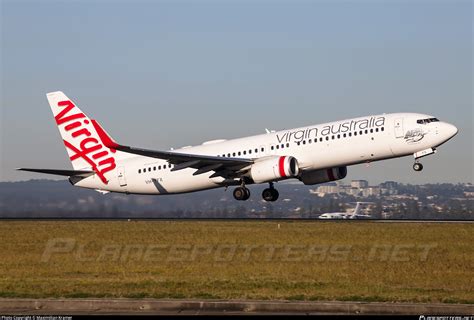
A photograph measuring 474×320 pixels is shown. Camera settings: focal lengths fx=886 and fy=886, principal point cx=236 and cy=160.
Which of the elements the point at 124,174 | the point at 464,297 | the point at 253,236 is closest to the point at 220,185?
the point at 124,174

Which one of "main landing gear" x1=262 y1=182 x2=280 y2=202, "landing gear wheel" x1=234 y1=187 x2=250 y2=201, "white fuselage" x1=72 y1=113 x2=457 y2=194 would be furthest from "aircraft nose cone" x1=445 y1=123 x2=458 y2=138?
"landing gear wheel" x1=234 y1=187 x2=250 y2=201

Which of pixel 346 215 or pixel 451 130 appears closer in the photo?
pixel 451 130

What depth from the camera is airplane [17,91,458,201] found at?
153 feet

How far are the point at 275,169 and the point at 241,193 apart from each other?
12.0 ft

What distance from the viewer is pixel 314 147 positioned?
48188 mm

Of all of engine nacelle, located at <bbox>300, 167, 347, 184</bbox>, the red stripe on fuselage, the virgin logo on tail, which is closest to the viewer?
the red stripe on fuselage

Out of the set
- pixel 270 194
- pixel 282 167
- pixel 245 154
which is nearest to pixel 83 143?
pixel 245 154

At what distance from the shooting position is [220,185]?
52.4m

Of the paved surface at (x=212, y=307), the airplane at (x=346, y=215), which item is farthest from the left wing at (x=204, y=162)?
the paved surface at (x=212, y=307)

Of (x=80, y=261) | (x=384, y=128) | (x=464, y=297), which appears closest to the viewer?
(x=464, y=297)

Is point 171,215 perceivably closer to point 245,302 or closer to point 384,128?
point 384,128

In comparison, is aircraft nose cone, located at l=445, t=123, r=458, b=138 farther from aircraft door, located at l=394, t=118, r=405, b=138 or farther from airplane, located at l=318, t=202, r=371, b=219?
airplane, located at l=318, t=202, r=371, b=219

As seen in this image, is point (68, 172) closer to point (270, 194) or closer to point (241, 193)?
point (241, 193)

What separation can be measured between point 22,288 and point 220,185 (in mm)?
29422
